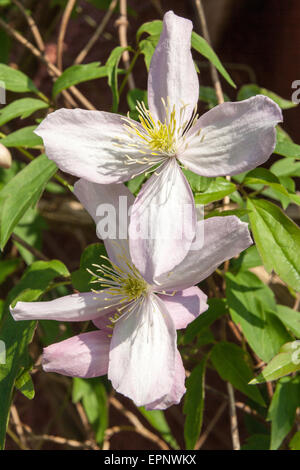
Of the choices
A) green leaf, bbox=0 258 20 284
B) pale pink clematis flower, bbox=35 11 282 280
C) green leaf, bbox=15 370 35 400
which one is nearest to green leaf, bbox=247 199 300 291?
pale pink clematis flower, bbox=35 11 282 280

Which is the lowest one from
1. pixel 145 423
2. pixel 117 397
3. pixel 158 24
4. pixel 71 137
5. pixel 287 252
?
pixel 145 423

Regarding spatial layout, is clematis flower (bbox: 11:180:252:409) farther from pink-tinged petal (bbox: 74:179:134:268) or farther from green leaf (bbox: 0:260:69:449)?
green leaf (bbox: 0:260:69:449)

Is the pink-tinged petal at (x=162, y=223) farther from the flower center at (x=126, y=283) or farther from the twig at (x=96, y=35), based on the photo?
the twig at (x=96, y=35)

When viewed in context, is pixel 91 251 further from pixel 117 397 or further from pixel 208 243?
pixel 117 397

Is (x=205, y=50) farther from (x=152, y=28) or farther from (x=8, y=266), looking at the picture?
(x=8, y=266)

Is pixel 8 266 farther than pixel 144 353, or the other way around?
pixel 8 266

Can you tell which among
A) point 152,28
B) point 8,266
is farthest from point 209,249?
point 8,266

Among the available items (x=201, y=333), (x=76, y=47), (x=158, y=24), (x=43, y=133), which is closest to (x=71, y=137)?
(x=43, y=133)
